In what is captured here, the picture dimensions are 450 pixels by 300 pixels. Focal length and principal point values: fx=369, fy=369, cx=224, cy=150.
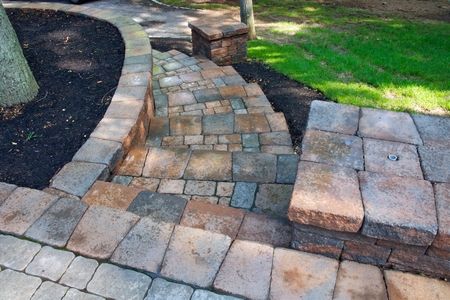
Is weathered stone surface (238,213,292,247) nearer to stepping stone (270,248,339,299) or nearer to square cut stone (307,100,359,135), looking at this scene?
stepping stone (270,248,339,299)

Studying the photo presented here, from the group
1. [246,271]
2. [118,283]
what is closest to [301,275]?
[246,271]

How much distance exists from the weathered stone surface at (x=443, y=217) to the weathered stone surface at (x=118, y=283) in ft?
4.90

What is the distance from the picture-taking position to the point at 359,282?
6.31 ft

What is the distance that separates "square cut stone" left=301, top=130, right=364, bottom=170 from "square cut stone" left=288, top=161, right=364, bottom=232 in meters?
0.13

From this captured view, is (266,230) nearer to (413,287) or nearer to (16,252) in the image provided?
(413,287)

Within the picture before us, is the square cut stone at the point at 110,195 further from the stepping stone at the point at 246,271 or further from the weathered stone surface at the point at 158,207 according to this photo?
the stepping stone at the point at 246,271

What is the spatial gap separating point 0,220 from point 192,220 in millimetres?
1175

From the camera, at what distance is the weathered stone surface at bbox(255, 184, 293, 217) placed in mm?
2738

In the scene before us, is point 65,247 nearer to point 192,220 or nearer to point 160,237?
point 160,237

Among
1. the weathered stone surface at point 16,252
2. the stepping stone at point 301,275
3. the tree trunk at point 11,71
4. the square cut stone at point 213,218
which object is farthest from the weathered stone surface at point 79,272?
the tree trunk at point 11,71

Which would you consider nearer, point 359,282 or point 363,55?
point 359,282

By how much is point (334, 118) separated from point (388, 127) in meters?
0.38

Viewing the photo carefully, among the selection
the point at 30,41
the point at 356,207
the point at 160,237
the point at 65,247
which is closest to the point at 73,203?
the point at 65,247

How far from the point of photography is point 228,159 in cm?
323
